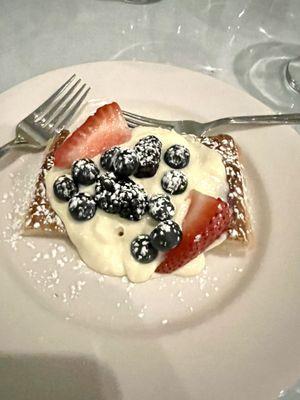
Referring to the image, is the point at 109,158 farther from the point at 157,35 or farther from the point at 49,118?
the point at 157,35

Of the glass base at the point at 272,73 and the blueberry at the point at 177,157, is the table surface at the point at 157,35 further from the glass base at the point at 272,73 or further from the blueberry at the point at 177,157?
the blueberry at the point at 177,157

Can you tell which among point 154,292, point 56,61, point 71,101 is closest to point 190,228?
point 154,292

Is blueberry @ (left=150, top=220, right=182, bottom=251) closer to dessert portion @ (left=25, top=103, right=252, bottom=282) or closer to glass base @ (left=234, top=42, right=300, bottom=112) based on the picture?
dessert portion @ (left=25, top=103, right=252, bottom=282)

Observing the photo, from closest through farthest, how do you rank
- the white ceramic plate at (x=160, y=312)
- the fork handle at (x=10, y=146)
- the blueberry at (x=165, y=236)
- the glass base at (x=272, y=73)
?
the white ceramic plate at (x=160, y=312)
the blueberry at (x=165, y=236)
the fork handle at (x=10, y=146)
the glass base at (x=272, y=73)

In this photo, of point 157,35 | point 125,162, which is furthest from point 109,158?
point 157,35

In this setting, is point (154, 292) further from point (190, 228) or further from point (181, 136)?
point (181, 136)

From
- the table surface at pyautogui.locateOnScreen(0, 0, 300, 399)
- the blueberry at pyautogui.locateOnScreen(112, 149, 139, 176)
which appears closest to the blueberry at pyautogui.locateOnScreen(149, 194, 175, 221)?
the blueberry at pyautogui.locateOnScreen(112, 149, 139, 176)

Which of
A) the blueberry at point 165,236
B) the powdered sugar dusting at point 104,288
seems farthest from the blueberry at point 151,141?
the powdered sugar dusting at point 104,288
